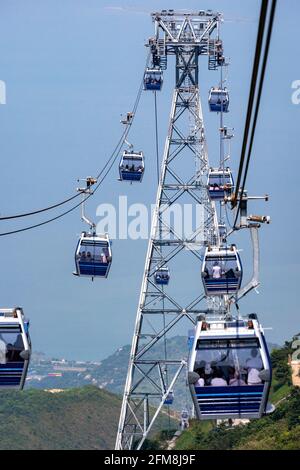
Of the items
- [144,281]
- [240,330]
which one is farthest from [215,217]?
[240,330]

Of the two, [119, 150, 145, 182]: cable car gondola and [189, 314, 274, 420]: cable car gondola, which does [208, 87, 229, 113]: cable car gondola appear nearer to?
[119, 150, 145, 182]: cable car gondola

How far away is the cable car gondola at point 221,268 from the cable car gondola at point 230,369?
15.0m

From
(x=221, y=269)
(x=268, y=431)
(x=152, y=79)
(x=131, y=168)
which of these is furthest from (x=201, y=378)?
(x=268, y=431)

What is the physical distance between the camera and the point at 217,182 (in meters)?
59.2

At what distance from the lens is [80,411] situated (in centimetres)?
16325

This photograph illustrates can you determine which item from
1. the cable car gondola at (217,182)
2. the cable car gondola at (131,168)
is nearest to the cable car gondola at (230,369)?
the cable car gondola at (217,182)

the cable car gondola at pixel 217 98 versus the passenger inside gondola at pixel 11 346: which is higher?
the cable car gondola at pixel 217 98

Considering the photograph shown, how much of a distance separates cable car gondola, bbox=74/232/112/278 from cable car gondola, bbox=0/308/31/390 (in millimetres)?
14154

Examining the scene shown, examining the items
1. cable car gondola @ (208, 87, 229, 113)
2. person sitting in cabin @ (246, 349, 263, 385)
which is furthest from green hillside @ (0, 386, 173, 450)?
person sitting in cabin @ (246, 349, 263, 385)

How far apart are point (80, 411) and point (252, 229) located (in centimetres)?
13271

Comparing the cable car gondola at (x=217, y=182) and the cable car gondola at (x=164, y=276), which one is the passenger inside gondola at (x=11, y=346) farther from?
the cable car gondola at (x=164, y=276)

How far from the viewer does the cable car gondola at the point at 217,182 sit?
190 feet
